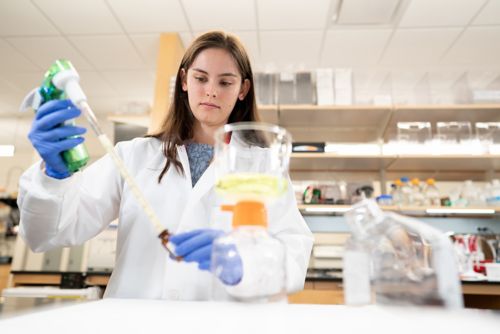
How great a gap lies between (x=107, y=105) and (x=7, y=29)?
146 centimetres

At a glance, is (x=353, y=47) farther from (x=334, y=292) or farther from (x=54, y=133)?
(x=54, y=133)

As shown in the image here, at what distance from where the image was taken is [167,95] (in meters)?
2.82

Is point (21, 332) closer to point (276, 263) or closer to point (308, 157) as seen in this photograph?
point (276, 263)

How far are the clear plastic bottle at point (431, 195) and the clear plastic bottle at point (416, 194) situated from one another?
0.04 metres

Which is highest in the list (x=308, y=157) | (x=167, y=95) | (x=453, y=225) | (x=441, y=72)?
(x=441, y=72)

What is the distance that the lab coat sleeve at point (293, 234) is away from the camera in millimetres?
720

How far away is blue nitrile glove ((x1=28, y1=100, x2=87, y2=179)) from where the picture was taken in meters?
0.67

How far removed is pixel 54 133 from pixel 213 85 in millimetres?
444

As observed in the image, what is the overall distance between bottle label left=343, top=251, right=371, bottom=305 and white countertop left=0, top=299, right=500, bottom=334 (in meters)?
0.10

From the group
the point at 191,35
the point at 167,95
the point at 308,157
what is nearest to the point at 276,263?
the point at 308,157

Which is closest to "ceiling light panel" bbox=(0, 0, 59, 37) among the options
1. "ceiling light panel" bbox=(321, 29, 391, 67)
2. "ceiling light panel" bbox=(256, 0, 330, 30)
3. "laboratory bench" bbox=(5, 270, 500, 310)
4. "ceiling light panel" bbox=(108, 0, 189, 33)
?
"ceiling light panel" bbox=(108, 0, 189, 33)

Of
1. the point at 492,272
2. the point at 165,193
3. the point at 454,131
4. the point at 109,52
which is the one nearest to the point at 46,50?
the point at 109,52

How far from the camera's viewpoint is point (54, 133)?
0.68 m

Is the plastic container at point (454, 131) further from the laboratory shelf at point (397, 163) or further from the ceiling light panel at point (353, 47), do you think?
the ceiling light panel at point (353, 47)
